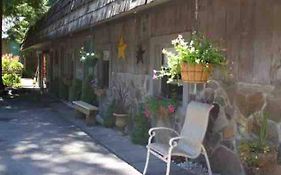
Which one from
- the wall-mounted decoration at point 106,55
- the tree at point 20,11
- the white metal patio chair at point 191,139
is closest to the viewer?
the white metal patio chair at point 191,139

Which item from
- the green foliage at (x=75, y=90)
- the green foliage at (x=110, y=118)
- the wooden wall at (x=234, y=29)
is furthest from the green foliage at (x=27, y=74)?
the wooden wall at (x=234, y=29)

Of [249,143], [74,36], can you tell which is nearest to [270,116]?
[249,143]

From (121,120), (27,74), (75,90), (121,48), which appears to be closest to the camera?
(121,120)

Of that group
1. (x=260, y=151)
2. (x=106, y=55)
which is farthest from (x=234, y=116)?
(x=106, y=55)

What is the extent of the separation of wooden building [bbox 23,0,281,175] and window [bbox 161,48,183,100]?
0.09 feet

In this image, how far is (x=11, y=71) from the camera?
30.0 metres

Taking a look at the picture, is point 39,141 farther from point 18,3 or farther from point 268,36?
point 18,3

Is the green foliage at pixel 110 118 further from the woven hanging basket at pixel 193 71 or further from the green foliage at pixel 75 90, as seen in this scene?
the woven hanging basket at pixel 193 71

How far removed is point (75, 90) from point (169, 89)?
7390 millimetres

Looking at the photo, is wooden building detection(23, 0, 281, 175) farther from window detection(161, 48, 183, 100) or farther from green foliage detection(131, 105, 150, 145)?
green foliage detection(131, 105, 150, 145)

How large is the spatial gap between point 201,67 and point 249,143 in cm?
100

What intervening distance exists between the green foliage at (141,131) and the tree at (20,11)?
1226 centimetres

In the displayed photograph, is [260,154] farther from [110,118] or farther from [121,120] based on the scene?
[110,118]

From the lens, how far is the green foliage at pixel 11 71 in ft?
80.5
